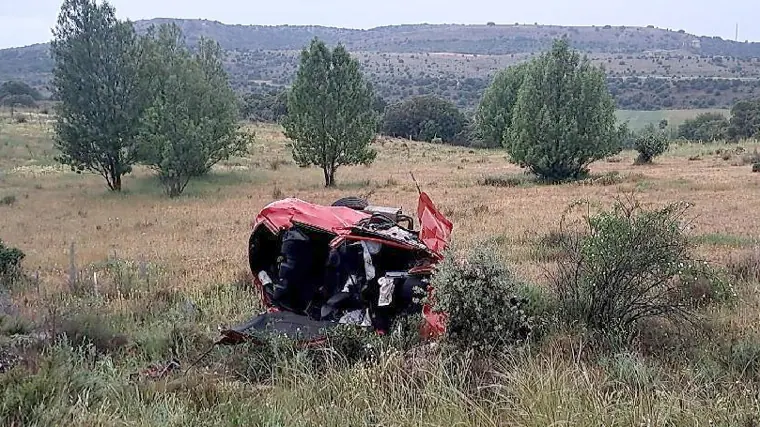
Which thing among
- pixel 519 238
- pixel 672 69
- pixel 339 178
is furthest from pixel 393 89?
pixel 519 238

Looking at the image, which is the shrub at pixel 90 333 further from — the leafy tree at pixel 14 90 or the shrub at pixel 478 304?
the leafy tree at pixel 14 90

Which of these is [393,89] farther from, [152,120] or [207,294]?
[207,294]

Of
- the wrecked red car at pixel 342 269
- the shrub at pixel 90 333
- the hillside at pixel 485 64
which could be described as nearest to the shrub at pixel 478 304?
the wrecked red car at pixel 342 269

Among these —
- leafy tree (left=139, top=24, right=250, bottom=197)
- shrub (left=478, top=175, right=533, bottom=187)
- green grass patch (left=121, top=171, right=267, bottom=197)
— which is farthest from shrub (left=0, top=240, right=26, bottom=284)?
shrub (left=478, top=175, right=533, bottom=187)

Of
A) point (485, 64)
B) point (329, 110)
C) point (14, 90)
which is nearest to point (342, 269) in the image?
point (329, 110)

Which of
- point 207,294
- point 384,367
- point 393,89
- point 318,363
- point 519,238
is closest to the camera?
point 384,367

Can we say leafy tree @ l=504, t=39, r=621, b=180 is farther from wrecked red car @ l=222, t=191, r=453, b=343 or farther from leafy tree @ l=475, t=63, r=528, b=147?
wrecked red car @ l=222, t=191, r=453, b=343

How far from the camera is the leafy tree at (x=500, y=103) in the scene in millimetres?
39125

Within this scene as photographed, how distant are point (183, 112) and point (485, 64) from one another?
131516 mm

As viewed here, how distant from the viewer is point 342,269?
6598 mm

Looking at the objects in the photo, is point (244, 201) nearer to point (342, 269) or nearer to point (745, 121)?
point (342, 269)

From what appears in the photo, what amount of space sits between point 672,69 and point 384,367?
135057 mm

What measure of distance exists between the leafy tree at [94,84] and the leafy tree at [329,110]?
6.57 metres

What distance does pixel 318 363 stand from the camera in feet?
18.1
